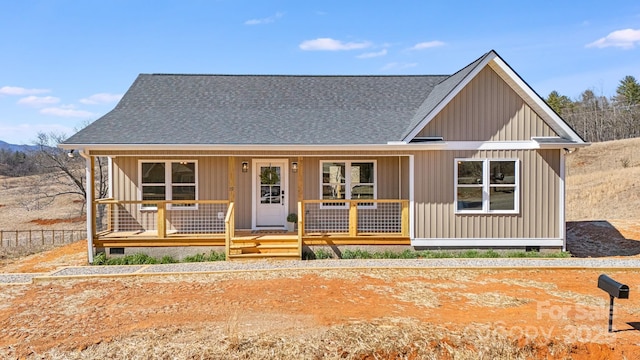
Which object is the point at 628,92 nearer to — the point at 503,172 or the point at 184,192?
the point at 503,172

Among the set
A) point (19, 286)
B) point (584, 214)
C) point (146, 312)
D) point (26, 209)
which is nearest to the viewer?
point (146, 312)

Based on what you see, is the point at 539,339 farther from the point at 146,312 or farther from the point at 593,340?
the point at 146,312

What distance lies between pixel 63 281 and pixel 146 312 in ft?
11.9

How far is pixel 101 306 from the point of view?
24.4 ft

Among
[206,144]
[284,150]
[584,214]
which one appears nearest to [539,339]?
[284,150]

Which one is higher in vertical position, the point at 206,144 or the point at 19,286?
the point at 206,144

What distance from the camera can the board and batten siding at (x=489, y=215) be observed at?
11.9m

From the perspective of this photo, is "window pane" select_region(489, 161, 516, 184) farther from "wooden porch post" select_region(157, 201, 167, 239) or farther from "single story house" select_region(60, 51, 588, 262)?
"wooden porch post" select_region(157, 201, 167, 239)

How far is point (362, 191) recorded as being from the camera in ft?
44.0

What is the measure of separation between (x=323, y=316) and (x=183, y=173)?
8257mm

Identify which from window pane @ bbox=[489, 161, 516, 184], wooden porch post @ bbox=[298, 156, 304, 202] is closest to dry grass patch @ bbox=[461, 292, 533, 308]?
window pane @ bbox=[489, 161, 516, 184]

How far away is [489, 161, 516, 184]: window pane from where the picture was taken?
11.9m

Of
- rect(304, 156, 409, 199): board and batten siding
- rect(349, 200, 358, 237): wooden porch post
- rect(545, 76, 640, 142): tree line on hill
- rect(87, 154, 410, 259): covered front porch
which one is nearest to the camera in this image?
rect(349, 200, 358, 237): wooden porch post

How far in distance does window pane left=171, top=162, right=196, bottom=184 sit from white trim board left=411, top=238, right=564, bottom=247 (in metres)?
7.18
